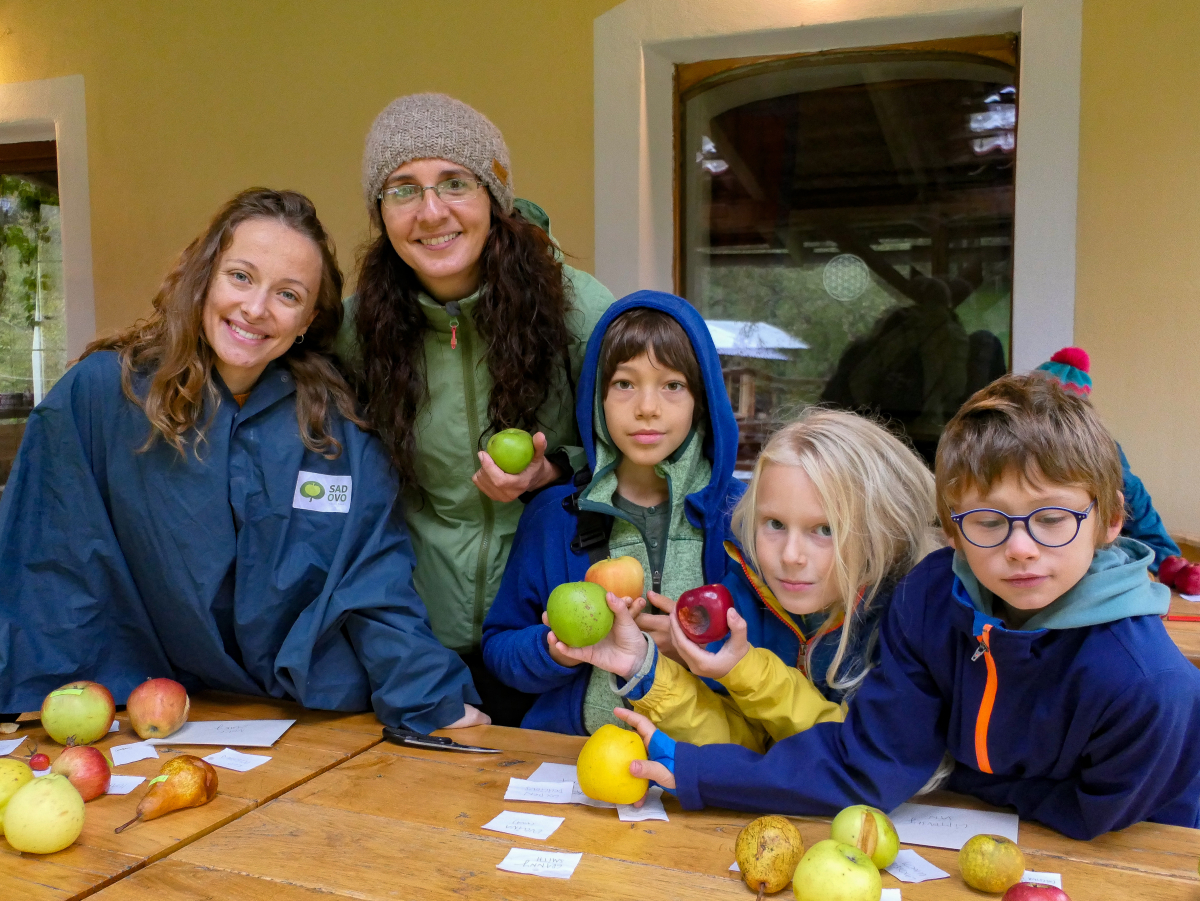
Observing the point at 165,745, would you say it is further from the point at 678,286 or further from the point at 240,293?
the point at 678,286

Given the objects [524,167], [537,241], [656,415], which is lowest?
[656,415]

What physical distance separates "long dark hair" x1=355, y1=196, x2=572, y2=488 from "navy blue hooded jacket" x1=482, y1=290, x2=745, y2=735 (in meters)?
0.17

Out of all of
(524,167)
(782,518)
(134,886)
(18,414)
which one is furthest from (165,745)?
(18,414)

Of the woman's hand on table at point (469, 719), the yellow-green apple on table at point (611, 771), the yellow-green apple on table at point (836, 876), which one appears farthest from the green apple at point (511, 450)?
the yellow-green apple on table at point (836, 876)

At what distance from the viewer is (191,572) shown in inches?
82.4

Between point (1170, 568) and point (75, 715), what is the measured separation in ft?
10.9

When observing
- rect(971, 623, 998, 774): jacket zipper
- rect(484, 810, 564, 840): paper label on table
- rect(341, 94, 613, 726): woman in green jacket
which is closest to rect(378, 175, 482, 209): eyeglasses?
rect(341, 94, 613, 726): woman in green jacket

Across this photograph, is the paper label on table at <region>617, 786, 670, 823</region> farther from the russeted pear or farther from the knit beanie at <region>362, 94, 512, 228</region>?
the knit beanie at <region>362, 94, 512, 228</region>

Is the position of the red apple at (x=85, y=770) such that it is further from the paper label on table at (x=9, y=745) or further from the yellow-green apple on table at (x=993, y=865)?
the yellow-green apple on table at (x=993, y=865)

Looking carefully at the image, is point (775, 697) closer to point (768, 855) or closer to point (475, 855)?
point (768, 855)

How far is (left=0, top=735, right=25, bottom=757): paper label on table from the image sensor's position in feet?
6.21

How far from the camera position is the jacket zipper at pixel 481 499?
238 cm

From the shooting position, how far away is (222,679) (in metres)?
2.22

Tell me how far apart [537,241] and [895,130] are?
7.41 ft
